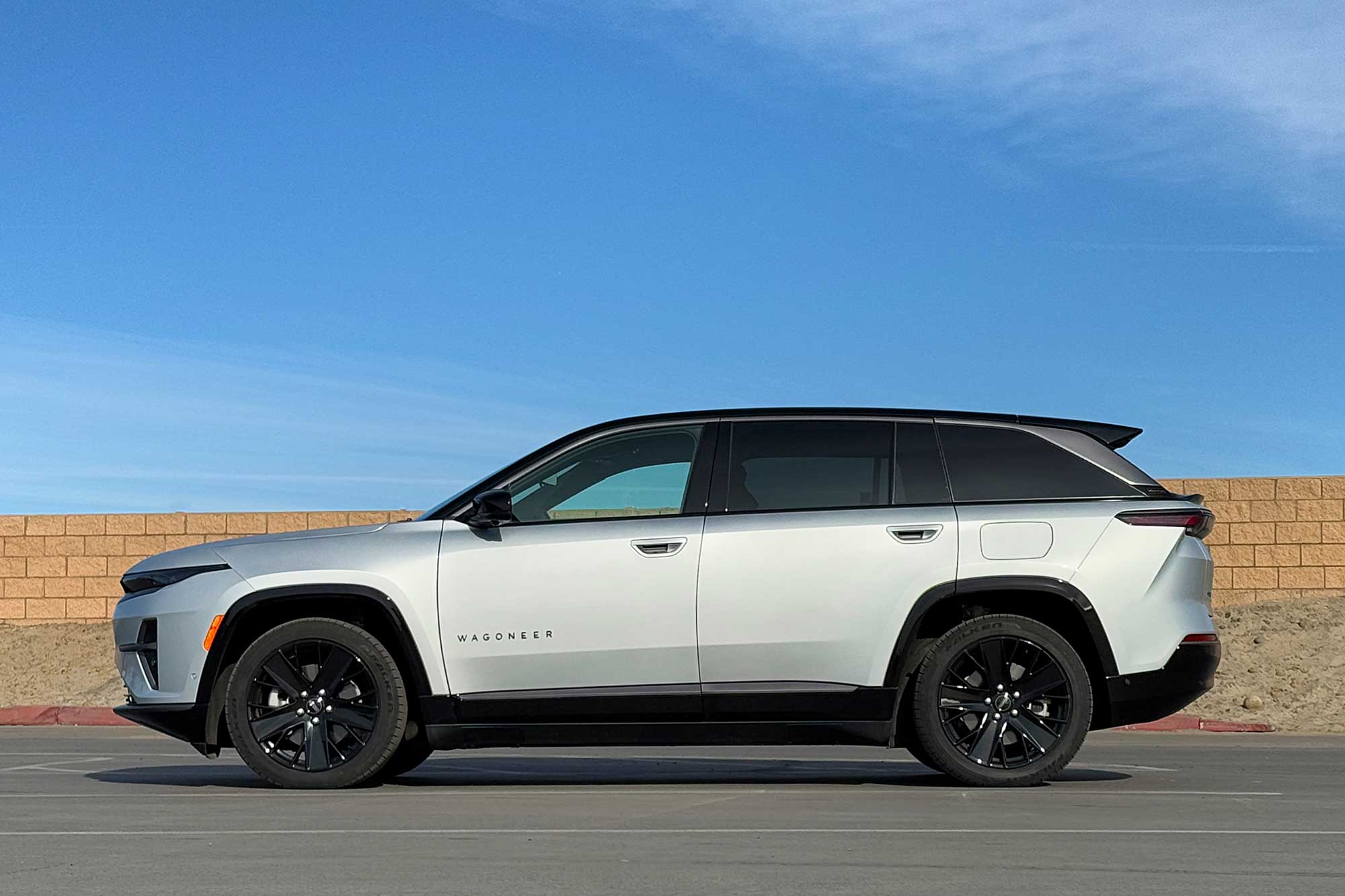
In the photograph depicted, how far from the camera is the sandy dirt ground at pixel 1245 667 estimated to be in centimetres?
2017

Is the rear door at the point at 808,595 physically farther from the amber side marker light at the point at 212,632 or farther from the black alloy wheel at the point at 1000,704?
the amber side marker light at the point at 212,632

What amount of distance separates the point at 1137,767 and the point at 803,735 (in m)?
3.19

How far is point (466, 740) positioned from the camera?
8.75 m

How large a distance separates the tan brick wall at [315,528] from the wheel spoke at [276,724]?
1347cm

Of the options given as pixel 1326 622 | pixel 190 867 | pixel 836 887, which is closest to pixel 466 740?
pixel 190 867

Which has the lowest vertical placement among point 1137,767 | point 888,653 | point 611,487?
point 1137,767

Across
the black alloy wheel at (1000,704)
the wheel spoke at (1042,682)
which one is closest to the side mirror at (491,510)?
the black alloy wheel at (1000,704)

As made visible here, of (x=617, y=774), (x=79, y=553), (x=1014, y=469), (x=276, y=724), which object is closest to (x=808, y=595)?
(x=1014, y=469)

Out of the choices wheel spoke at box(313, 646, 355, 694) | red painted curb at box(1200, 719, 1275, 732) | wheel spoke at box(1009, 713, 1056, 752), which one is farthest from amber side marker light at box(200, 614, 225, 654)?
red painted curb at box(1200, 719, 1275, 732)

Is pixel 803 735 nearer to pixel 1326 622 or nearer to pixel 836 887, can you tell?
pixel 836 887

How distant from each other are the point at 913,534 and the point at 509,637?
7.00ft

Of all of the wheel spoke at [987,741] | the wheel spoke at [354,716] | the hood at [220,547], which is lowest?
the wheel spoke at [987,741]

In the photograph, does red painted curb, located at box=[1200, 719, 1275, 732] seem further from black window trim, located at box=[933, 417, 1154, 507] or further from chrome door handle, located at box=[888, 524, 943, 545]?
chrome door handle, located at box=[888, 524, 943, 545]

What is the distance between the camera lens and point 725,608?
28.1ft
